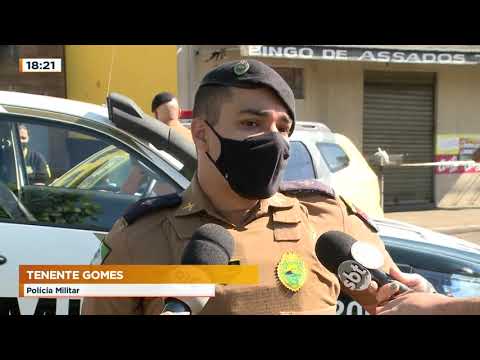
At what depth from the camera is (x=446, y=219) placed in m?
8.70

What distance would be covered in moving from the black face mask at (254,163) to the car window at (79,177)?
911 mm

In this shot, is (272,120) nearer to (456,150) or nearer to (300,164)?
(300,164)

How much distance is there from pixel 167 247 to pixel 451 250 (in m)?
1.63

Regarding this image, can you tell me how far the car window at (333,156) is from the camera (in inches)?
197

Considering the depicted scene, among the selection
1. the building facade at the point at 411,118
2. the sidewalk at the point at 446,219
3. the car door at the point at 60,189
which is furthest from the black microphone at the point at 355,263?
the building facade at the point at 411,118

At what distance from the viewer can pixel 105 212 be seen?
270 cm

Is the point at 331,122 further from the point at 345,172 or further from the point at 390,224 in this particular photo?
the point at 390,224

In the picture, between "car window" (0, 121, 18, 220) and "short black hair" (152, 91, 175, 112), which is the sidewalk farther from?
"car window" (0, 121, 18, 220)

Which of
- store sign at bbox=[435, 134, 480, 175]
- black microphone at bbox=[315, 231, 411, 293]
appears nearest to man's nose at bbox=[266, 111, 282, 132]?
black microphone at bbox=[315, 231, 411, 293]

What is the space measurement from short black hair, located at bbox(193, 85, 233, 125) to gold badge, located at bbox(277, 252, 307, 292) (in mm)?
411

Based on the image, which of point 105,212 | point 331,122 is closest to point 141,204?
point 105,212

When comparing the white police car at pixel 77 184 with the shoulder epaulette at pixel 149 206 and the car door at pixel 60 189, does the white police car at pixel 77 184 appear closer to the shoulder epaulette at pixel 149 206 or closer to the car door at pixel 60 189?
the car door at pixel 60 189

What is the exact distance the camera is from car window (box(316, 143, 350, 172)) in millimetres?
5004
